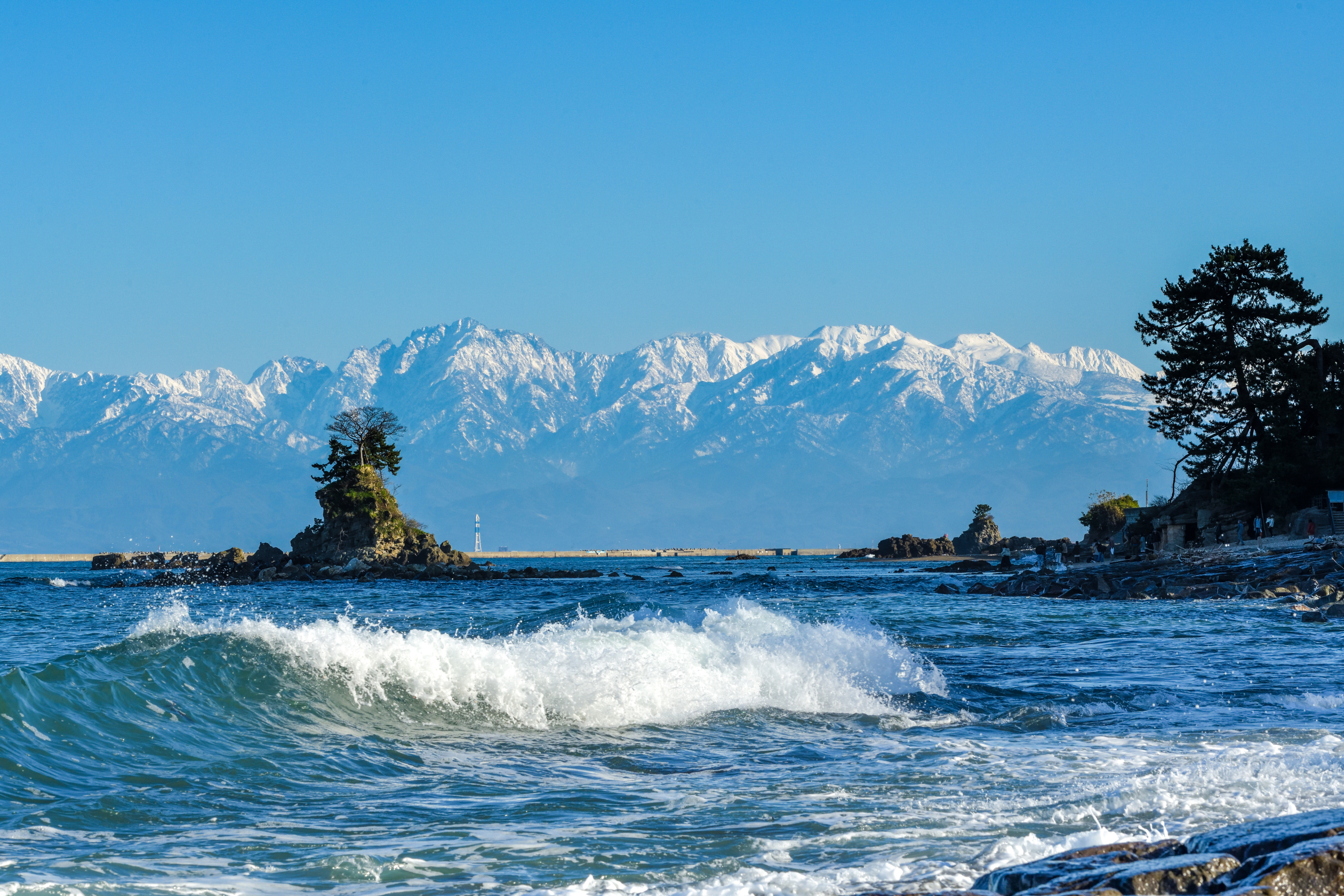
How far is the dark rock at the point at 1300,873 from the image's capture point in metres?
5.02

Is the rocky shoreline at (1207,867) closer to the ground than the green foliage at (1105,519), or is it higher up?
closer to the ground

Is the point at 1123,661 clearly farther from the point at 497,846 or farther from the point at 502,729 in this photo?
the point at 497,846

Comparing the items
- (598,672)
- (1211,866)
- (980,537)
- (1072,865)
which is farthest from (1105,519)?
(1211,866)

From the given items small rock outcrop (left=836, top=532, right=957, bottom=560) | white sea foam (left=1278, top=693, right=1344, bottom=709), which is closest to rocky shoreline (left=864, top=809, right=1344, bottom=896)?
white sea foam (left=1278, top=693, right=1344, bottom=709)

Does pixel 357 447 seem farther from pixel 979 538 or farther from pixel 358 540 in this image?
pixel 979 538

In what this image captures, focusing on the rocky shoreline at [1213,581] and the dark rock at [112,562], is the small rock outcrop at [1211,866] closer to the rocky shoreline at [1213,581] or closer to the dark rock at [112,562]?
the rocky shoreline at [1213,581]

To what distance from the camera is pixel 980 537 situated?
498 ft

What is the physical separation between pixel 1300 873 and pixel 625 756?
734cm

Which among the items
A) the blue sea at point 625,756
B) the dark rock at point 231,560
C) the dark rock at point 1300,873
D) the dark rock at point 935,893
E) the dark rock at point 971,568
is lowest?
the dark rock at point 971,568

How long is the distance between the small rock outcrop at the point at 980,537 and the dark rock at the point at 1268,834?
480ft

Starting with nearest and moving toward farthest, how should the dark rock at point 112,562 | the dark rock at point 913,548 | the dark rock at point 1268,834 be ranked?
the dark rock at point 1268,834
the dark rock at point 112,562
the dark rock at point 913,548

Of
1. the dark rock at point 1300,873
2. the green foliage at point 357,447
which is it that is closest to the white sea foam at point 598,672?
the dark rock at point 1300,873

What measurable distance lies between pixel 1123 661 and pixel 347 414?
260 ft

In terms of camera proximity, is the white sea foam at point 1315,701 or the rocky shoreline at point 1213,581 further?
the rocky shoreline at point 1213,581
